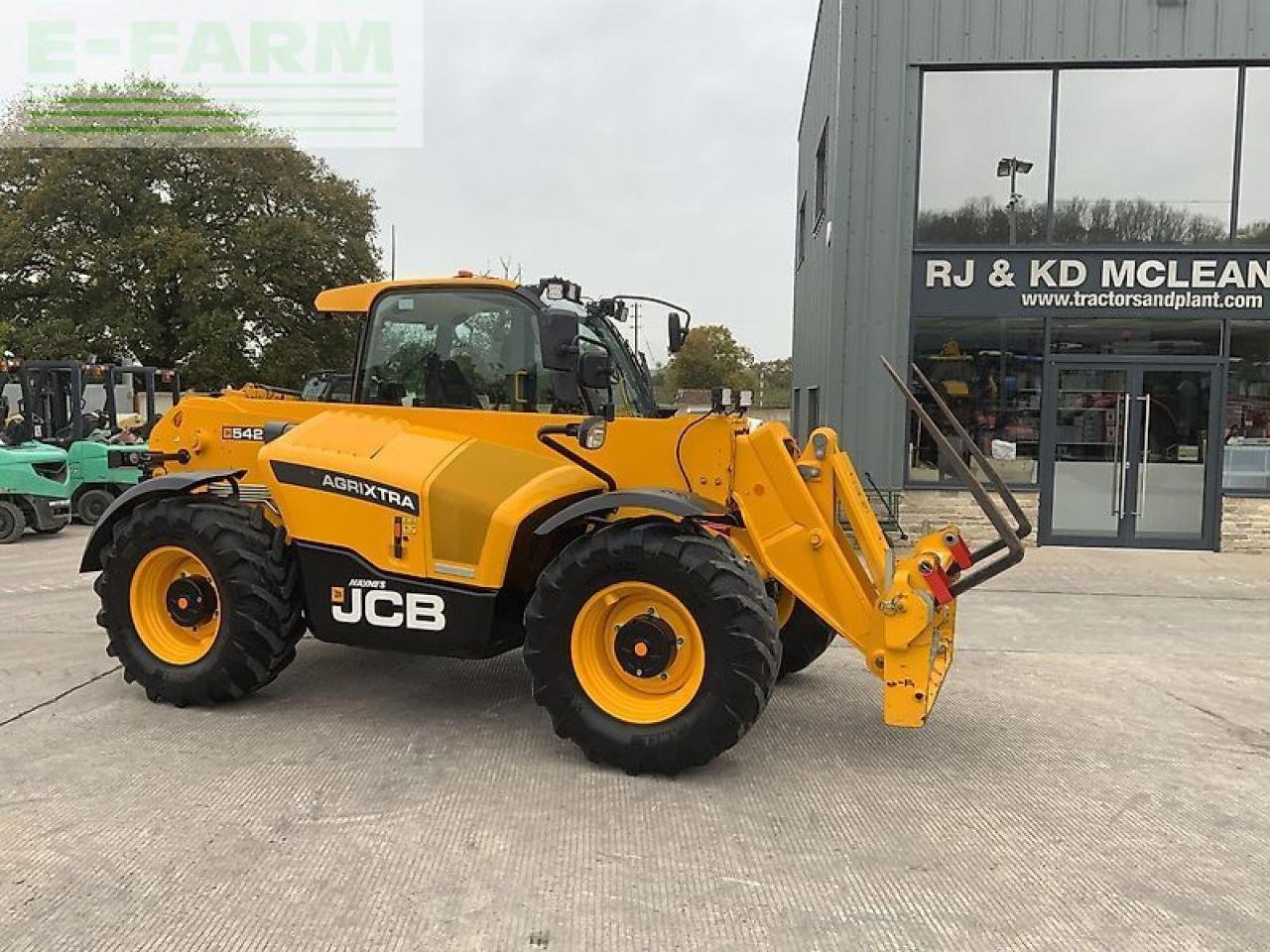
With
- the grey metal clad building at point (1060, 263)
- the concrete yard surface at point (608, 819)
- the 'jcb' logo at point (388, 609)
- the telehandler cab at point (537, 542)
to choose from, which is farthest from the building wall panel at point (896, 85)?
the 'jcb' logo at point (388, 609)

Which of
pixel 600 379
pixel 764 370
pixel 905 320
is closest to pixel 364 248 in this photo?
pixel 905 320

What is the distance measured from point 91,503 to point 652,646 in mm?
11750

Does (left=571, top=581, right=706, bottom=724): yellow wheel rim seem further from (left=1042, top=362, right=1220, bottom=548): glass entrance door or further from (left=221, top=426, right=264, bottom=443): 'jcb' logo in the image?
(left=1042, top=362, right=1220, bottom=548): glass entrance door

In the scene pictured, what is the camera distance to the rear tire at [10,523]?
40.2ft

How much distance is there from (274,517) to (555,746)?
1.94m

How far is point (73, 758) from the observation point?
4.61 metres

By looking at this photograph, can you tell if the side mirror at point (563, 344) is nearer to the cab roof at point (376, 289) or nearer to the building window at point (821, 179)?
the cab roof at point (376, 289)

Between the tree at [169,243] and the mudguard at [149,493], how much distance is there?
73.6 ft

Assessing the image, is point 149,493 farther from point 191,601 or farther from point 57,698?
point 57,698

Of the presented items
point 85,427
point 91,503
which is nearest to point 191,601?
point 91,503

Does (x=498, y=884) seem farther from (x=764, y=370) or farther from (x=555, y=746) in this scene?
(x=764, y=370)

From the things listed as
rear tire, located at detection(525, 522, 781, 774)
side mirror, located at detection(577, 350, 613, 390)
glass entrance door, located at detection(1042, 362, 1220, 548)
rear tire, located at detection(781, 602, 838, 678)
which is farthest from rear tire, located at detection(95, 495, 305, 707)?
glass entrance door, located at detection(1042, 362, 1220, 548)

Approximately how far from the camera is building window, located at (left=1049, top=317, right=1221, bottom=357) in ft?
38.7

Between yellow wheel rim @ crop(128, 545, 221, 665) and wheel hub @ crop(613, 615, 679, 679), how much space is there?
7.46ft
